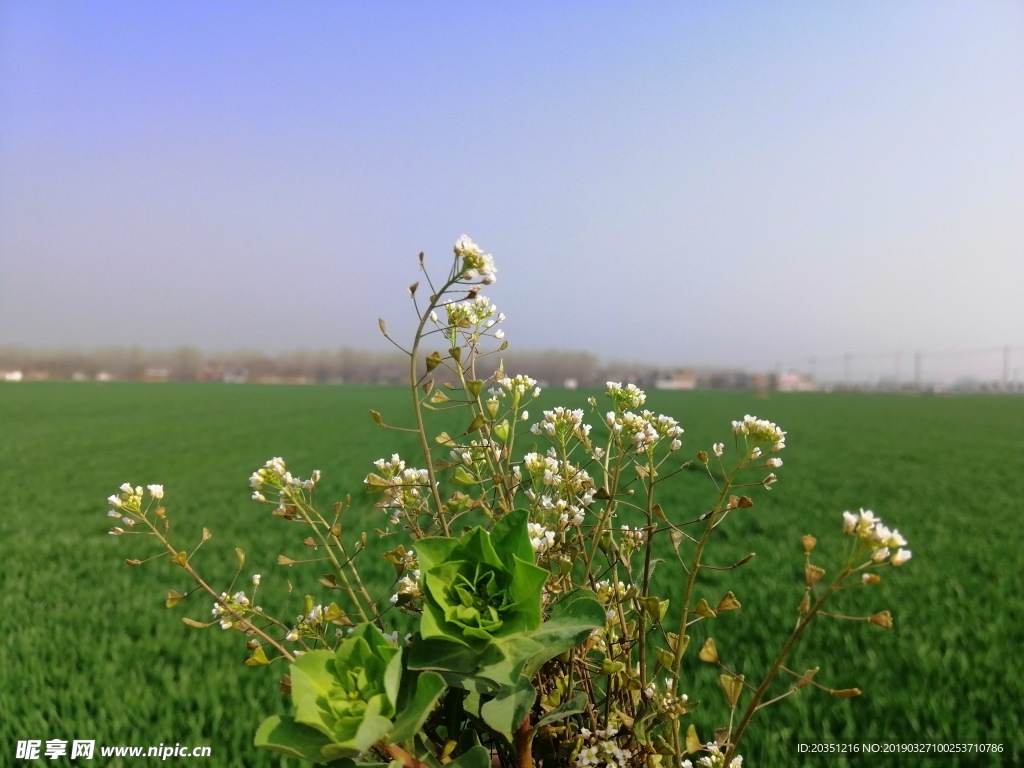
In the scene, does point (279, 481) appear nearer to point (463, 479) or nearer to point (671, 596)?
point (463, 479)

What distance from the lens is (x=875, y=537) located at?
88cm

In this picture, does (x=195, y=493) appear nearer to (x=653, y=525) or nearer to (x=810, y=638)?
(x=810, y=638)

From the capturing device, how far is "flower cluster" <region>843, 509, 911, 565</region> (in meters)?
0.87

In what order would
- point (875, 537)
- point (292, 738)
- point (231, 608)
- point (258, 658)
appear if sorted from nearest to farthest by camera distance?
point (292, 738), point (875, 537), point (258, 658), point (231, 608)

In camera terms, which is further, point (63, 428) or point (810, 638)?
point (63, 428)

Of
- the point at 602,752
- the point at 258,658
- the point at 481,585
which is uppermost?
the point at 481,585

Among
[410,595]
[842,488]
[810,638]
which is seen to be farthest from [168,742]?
[842,488]

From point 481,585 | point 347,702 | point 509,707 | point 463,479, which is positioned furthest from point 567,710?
point 463,479

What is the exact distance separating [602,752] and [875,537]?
57 centimetres

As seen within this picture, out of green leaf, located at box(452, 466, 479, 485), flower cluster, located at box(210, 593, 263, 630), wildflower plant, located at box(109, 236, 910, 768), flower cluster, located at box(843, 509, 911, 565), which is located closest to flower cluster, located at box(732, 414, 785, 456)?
wildflower plant, located at box(109, 236, 910, 768)

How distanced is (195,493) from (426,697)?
525 inches

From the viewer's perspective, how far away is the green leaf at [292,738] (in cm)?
74

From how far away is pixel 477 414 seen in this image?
3.95 ft

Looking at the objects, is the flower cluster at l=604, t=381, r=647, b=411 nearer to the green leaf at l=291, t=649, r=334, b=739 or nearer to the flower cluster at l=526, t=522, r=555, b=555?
the flower cluster at l=526, t=522, r=555, b=555
